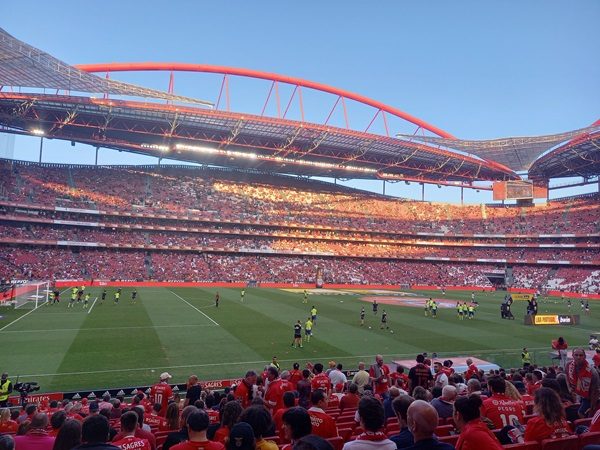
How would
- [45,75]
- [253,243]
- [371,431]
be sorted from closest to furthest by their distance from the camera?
[371,431], [45,75], [253,243]

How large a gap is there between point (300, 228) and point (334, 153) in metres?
16.2

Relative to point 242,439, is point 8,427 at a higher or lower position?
lower

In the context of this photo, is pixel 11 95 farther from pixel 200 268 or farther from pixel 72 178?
pixel 200 268

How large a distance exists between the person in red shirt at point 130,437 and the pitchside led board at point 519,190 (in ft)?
273

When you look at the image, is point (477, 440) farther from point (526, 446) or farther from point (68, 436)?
point (68, 436)

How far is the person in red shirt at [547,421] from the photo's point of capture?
4793 mm

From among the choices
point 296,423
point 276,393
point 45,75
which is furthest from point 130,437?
point 45,75

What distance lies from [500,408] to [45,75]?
4532 cm

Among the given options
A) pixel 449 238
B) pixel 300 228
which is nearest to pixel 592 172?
pixel 449 238

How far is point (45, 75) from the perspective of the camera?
39.5m

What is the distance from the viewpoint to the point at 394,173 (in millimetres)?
76750

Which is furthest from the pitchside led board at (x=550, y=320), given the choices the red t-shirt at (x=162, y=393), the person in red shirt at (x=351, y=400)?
the red t-shirt at (x=162, y=393)

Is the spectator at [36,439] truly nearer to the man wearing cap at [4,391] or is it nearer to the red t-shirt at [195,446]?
the red t-shirt at [195,446]

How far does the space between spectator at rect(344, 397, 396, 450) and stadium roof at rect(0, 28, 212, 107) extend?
38447mm
